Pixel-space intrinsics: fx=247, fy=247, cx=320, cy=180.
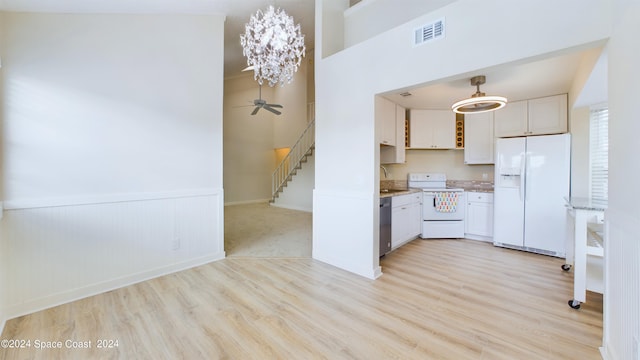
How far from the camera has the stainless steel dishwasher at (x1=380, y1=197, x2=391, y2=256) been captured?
131 inches

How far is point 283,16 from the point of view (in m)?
3.10

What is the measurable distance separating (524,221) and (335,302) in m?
3.31

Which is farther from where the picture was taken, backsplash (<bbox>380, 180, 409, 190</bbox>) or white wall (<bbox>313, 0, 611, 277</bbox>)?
backsplash (<bbox>380, 180, 409, 190</bbox>)

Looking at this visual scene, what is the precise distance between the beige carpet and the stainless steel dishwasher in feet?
3.50

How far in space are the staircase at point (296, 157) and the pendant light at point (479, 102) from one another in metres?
5.10

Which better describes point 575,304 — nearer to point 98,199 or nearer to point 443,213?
point 443,213

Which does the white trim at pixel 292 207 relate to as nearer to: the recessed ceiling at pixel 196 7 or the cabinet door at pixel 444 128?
the cabinet door at pixel 444 128

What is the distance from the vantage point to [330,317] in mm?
2078

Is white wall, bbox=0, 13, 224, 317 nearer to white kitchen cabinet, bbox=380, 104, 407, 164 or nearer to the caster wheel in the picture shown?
white kitchen cabinet, bbox=380, 104, 407, 164

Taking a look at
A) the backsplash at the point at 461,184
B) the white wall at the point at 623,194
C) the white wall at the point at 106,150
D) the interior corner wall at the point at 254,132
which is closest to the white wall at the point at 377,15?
the white wall at the point at 106,150

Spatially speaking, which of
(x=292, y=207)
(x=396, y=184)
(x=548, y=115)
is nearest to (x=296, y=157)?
(x=292, y=207)

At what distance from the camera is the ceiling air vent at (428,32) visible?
7.39 feet

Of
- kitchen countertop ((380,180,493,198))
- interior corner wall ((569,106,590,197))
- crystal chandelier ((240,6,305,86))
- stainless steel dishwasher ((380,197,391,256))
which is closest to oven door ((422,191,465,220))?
kitchen countertop ((380,180,493,198))

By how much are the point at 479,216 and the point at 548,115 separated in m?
1.86
